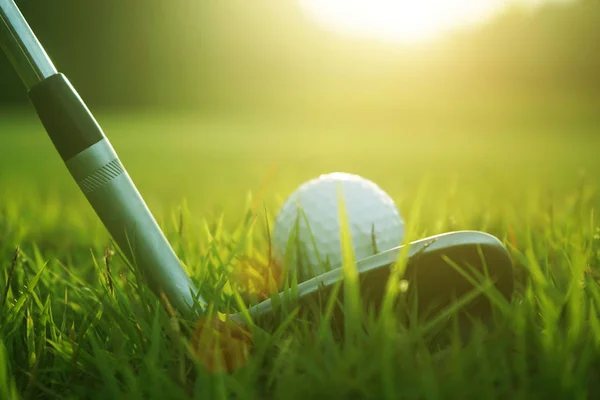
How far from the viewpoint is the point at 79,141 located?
4.29 ft

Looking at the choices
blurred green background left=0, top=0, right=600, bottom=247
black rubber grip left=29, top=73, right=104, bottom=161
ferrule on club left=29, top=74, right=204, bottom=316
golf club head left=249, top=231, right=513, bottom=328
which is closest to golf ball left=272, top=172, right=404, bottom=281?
golf club head left=249, top=231, right=513, bottom=328

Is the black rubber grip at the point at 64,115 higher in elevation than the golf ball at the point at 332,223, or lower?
higher

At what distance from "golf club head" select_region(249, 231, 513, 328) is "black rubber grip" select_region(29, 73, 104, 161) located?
543 millimetres

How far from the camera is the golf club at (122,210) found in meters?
1.31

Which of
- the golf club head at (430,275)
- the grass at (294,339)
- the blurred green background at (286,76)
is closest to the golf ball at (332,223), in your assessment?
the grass at (294,339)

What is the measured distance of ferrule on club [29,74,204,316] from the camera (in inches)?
51.5

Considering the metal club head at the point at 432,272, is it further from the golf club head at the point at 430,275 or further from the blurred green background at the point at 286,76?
the blurred green background at the point at 286,76

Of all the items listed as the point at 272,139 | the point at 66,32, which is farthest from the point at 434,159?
the point at 66,32

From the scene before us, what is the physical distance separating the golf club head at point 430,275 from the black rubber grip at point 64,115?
54 centimetres

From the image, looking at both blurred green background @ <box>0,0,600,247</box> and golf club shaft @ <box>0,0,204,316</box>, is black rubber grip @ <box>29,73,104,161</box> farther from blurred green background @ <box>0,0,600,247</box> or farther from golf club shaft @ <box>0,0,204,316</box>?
blurred green background @ <box>0,0,600,247</box>

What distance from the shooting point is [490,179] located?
5.68 metres

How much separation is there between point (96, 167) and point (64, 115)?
131 mm

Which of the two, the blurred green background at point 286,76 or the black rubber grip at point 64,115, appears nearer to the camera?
the black rubber grip at point 64,115

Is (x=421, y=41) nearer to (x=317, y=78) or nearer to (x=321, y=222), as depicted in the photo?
(x=317, y=78)
